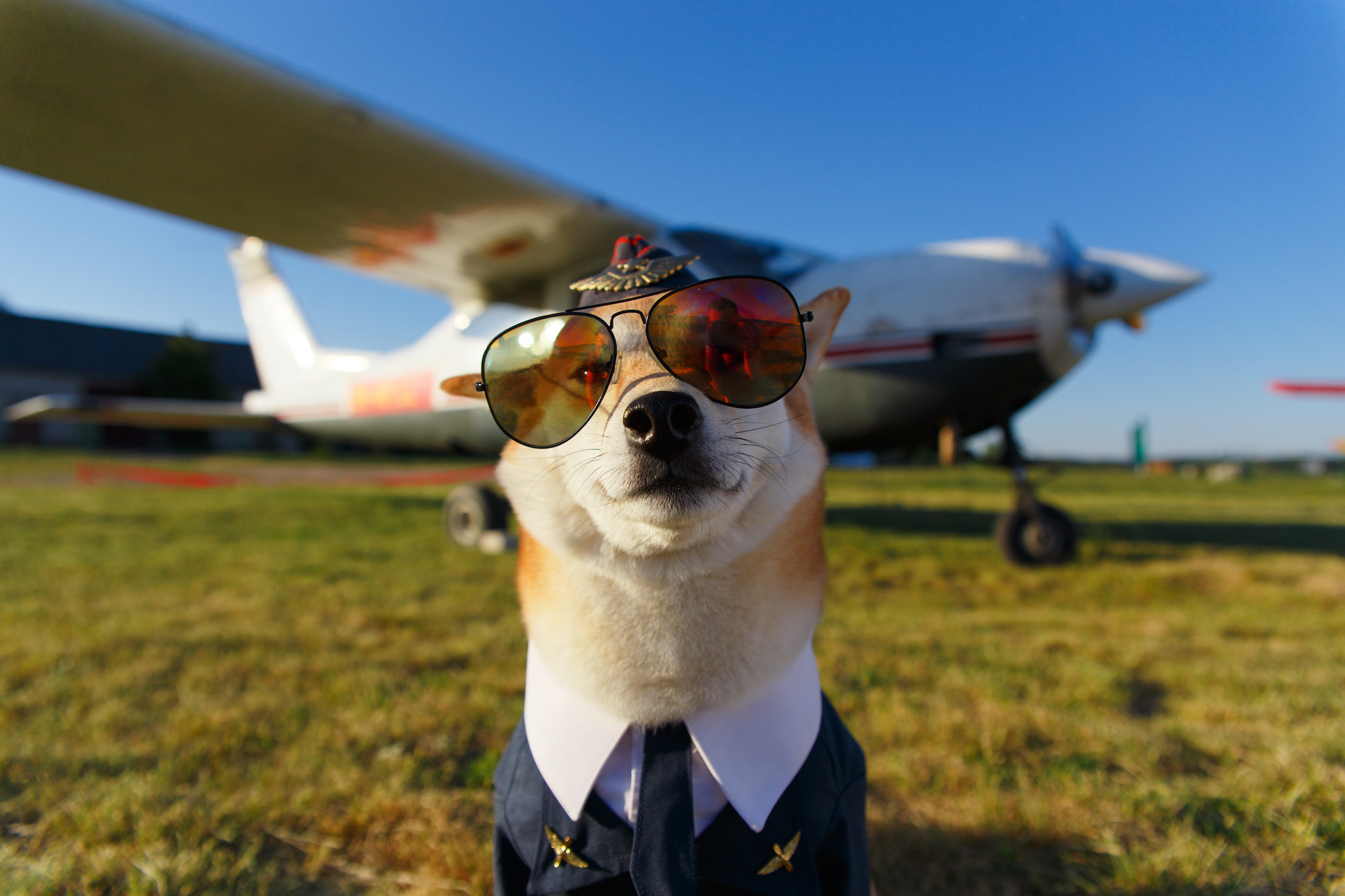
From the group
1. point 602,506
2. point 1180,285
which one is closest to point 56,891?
point 602,506

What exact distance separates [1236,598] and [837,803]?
4031 mm

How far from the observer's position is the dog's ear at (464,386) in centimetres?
95

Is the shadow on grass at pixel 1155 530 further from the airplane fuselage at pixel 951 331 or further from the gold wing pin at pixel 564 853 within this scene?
the gold wing pin at pixel 564 853

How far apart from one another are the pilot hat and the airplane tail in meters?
6.75

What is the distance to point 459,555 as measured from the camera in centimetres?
460

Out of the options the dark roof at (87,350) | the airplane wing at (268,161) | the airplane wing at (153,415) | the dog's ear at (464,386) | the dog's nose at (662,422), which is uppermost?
the dark roof at (87,350)

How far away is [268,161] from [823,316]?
3727 millimetres

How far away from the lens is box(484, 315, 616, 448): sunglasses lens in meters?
0.81

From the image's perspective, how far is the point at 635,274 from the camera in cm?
87

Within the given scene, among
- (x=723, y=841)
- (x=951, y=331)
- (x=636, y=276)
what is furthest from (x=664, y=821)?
(x=951, y=331)

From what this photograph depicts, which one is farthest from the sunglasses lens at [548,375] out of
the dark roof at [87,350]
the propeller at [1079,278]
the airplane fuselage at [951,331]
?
the dark roof at [87,350]

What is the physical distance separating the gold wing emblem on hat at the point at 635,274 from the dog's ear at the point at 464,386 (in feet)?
0.71

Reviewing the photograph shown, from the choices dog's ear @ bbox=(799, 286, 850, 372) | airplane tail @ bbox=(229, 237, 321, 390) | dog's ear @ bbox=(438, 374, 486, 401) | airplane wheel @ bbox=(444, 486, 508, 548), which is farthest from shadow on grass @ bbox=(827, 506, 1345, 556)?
airplane tail @ bbox=(229, 237, 321, 390)

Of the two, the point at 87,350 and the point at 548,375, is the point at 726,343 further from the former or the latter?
the point at 87,350
